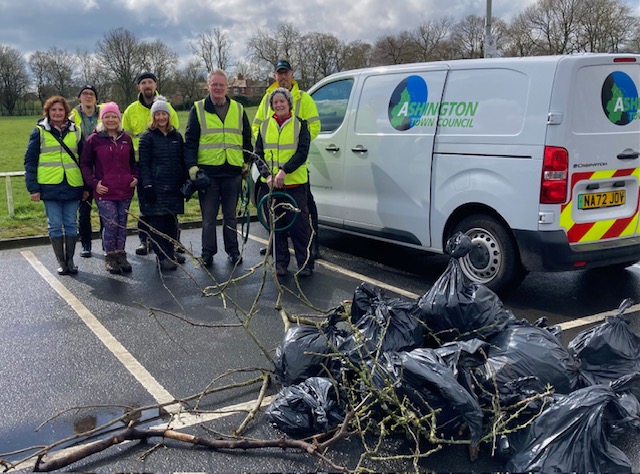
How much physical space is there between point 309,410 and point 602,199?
134 inches

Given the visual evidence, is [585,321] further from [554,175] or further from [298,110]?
[298,110]

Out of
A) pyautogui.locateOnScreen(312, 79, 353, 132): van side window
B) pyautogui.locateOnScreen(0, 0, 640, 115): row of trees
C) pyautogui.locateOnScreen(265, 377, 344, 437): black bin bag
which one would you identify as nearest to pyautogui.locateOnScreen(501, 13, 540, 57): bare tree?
pyautogui.locateOnScreen(0, 0, 640, 115): row of trees

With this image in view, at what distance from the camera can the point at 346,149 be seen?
685 cm

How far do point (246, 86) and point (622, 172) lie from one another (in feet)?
172

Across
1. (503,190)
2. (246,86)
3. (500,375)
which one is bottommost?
(500,375)

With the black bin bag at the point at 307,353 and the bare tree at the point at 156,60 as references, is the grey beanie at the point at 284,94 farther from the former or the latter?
the bare tree at the point at 156,60

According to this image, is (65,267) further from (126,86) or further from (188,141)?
(126,86)

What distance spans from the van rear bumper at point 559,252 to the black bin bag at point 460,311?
1484mm

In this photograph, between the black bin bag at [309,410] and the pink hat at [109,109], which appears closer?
the black bin bag at [309,410]

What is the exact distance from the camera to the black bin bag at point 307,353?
367 cm

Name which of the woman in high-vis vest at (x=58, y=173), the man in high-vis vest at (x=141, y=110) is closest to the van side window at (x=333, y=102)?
the man in high-vis vest at (x=141, y=110)

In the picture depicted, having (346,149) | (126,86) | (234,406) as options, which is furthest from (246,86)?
(234,406)

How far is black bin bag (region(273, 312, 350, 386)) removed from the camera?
12.0 feet

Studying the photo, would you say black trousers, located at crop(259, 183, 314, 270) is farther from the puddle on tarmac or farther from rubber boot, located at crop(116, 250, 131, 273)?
the puddle on tarmac
